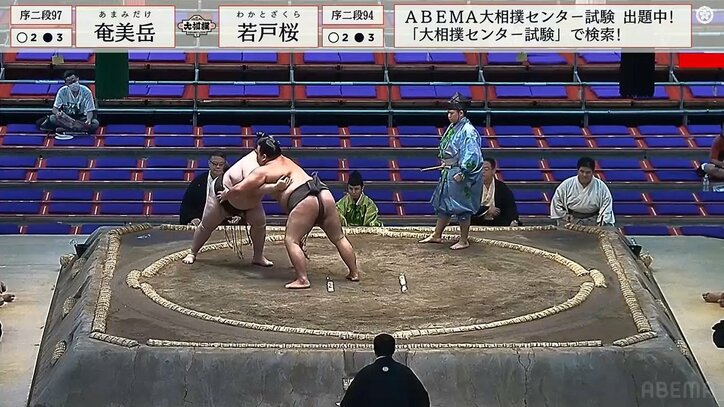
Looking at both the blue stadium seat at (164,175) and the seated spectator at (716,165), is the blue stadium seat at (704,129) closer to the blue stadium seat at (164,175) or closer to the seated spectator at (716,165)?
the seated spectator at (716,165)

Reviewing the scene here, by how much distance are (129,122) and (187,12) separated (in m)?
2.96

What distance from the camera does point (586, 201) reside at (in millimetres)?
6277

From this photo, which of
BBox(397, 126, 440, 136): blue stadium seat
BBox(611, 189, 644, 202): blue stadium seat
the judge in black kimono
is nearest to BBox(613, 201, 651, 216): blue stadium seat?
BBox(611, 189, 644, 202): blue stadium seat

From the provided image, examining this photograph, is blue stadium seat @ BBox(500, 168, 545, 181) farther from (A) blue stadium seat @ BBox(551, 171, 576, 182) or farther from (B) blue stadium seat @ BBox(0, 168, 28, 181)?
(B) blue stadium seat @ BBox(0, 168, 28, 181)

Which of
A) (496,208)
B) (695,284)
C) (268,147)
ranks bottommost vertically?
(695,284)

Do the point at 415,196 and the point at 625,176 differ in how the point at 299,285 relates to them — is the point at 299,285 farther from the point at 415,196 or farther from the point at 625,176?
the point at 625,176

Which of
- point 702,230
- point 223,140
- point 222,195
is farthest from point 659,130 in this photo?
point 222,195

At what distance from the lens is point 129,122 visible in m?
8.63

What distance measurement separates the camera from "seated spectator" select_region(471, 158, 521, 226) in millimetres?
6383

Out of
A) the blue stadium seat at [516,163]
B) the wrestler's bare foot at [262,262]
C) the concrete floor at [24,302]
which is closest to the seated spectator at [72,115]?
the concrete floor at [24,302]

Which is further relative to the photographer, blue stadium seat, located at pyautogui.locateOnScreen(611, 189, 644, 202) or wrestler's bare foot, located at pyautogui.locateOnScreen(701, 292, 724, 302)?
blue stadium seat, located at pyautogui.locateOnScreen(611, 189, 644, 202)

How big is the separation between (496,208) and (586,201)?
442 mm

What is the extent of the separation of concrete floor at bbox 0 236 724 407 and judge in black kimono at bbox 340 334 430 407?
139cm

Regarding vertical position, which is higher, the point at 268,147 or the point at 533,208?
the point at 268,147
